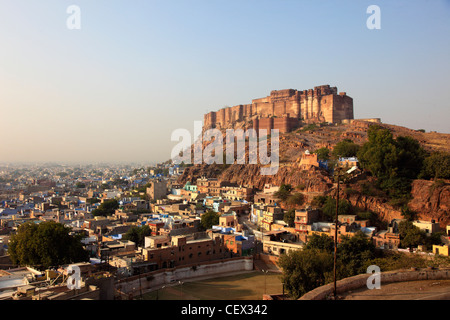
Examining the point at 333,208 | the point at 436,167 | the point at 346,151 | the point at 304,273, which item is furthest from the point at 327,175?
the point at 304,273

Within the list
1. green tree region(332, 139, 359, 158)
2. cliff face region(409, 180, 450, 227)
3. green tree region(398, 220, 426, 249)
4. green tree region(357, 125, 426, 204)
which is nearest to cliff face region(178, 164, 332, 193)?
green tree region(357, 125, 426, 204)

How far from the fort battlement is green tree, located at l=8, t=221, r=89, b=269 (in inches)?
1457

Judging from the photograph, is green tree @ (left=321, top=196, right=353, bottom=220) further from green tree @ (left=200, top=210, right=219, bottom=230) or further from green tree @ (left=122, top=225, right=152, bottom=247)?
green tree @ (left=122, top=225, right=152, bottom=247)

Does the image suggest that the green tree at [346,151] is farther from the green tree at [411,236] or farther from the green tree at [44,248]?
the green tree at [44,248]

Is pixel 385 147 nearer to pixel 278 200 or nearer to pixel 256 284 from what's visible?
pixel 278 200

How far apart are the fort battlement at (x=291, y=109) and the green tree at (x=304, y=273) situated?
37.1 meters

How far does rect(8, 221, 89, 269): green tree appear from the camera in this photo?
15469mm

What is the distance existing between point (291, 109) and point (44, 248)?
153 feet

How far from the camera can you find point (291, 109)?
57.4 metres

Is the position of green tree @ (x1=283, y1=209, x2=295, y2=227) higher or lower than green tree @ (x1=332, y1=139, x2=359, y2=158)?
lower

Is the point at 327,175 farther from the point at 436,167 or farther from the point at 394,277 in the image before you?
the point at 394,277

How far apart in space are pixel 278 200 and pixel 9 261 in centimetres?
1612

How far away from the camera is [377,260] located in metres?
15.2
